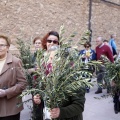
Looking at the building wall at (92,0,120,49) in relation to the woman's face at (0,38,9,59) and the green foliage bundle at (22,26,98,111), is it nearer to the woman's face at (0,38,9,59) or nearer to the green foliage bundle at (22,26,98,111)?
the woman's face at (0,38,9,59)

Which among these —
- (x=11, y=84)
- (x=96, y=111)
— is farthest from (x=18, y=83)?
(x=96, y=111)

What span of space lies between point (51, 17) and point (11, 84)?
8.65 m

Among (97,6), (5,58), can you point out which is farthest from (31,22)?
(5,58)

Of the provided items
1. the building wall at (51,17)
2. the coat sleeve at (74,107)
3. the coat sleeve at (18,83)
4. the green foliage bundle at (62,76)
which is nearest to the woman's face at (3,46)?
the coat sleeve at (18,83)

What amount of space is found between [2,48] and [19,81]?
437 millimetres

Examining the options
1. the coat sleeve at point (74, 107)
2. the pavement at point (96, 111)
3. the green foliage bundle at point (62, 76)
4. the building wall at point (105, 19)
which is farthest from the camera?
the building wall at point (105, 19)

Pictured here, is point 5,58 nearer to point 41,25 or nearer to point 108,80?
point 108,80

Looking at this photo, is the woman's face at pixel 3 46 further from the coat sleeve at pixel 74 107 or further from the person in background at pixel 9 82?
the coat sleeve at pixel 74 107

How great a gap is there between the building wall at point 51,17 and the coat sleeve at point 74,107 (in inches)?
203

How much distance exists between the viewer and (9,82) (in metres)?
2.67

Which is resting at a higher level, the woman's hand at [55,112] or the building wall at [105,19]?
the building wall at [105,19]

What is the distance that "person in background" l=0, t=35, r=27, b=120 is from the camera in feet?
8.66

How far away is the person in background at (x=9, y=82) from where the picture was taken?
2.64m

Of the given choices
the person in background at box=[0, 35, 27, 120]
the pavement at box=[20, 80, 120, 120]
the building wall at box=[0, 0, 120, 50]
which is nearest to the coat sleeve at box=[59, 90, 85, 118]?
the person in background at box=[0, 35, 27, 120]
